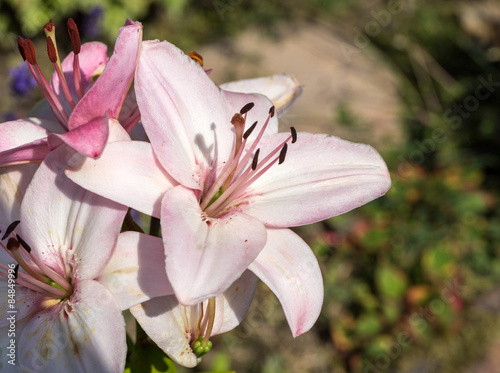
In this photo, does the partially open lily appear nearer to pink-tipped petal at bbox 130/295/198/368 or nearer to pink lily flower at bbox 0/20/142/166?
pink lily flower at bbox 0/20/142/166

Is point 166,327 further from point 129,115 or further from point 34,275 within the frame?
point 129,115

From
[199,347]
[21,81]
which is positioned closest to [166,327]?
[199,347]

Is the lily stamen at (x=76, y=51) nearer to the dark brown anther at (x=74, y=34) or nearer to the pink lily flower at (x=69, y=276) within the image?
the dark brown anther at (x=74, y=34)

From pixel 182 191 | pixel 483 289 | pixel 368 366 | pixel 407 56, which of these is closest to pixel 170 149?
pixel 182 191

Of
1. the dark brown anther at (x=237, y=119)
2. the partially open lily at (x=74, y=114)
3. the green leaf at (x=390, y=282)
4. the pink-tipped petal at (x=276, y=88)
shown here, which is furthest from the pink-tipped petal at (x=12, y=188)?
the green leaf at (x=390, y=282)

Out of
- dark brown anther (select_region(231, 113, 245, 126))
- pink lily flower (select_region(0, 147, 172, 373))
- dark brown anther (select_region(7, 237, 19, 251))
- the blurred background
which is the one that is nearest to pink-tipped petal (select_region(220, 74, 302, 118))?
dark brown anther (select_region(231, 113, 245, 126))

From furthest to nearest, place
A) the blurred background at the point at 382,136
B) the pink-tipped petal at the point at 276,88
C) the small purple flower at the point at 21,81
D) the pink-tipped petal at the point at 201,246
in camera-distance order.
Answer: the blurred background at the point at 382,136 < the small purple flower at the point at 21,81 < the pink-tipped petal at the point at 276,88 < the pink-tipped petal at the point at 201,246

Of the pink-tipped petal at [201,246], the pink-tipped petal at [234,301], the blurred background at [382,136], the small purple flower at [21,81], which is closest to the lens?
the pink-tipped petal at [201,246]

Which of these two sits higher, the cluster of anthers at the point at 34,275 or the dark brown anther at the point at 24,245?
the dark brown anther at the point at 24,245
